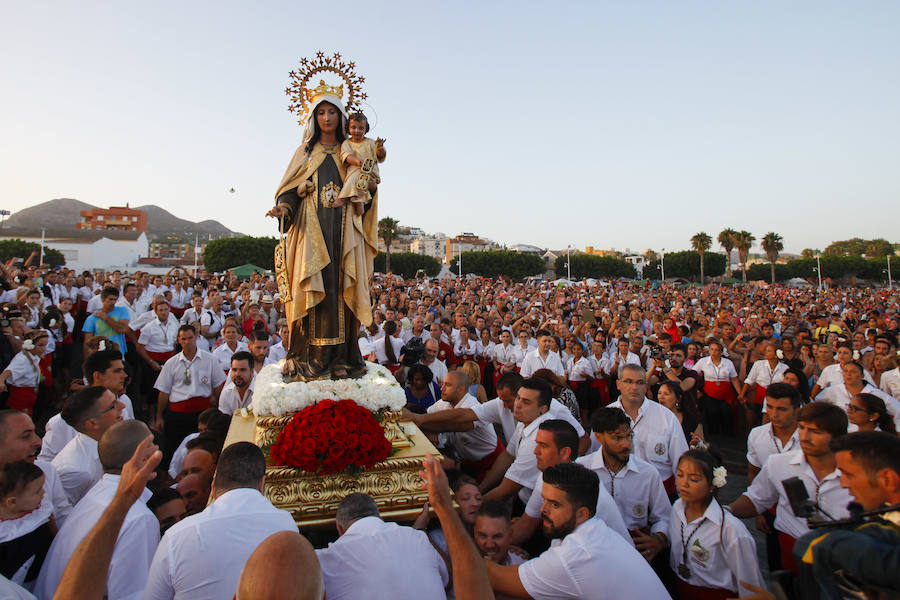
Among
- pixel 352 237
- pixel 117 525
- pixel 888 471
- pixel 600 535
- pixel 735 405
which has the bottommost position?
pixel 735 405

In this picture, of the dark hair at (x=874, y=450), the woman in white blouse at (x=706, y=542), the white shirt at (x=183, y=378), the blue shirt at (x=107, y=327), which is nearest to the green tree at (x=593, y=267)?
the blue shirt at (x=107, y=327)

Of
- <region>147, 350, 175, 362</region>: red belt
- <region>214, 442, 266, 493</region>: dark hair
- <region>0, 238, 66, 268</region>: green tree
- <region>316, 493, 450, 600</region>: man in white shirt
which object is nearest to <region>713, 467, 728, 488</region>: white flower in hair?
<region>316, 493, 450, 600</region>: man in white shirt

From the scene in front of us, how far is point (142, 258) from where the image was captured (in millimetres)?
72000

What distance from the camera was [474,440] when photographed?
17.9 ft

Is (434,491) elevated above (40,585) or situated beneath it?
elevated above

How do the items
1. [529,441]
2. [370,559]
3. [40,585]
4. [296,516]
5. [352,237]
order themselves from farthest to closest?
[352,237] < [529,441] < [296,516] < [40,585] < [370,559]

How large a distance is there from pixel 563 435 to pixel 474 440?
6.13ft

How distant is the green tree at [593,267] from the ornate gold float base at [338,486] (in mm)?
75360

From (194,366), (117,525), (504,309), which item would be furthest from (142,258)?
(117,525)

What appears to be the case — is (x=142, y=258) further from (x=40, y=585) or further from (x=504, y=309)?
(x=40, y=585)

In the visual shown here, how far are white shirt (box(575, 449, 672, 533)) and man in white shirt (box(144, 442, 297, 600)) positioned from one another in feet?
8.37

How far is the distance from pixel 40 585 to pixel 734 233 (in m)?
78.6

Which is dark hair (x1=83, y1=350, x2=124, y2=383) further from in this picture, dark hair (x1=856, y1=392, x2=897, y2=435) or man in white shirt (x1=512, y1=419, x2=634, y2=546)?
dark hair (x1=856, y1=392, x2=897, y2=435)

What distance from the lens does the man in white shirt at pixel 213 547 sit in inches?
94.2
